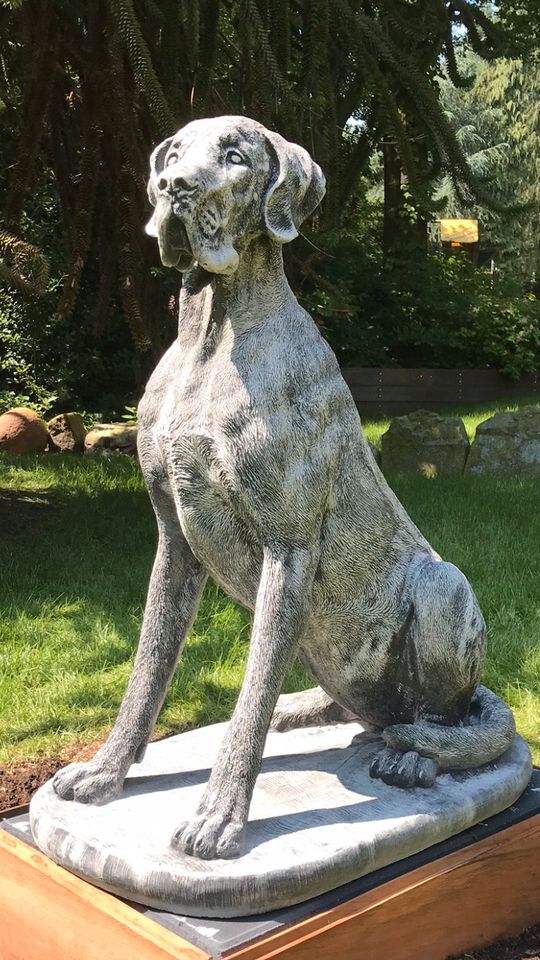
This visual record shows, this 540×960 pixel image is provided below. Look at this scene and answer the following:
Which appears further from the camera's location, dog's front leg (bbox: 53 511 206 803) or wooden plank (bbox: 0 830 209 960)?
dog's front leg (bbox: 53 511 206 803)

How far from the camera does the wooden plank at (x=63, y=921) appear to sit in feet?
8.14

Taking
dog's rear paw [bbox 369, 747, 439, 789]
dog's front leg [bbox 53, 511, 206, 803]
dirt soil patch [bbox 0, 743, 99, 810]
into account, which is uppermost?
dog's front leg [bbox 53, 511, 206, 803]

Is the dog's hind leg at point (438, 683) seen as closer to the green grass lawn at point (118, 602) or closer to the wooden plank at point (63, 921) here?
the wooden plank at point (63, 921)

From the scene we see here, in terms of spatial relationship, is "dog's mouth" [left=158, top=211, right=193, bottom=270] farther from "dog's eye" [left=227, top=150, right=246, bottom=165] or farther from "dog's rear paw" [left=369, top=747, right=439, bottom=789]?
"dog's rear paw" [left=369, top=747, right=439, bottom=789]

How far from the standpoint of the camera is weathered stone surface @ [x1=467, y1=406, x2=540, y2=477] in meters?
10.3

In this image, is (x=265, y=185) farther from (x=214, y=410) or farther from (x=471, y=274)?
(x=471, y=274)

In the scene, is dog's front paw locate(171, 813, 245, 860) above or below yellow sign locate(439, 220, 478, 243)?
below

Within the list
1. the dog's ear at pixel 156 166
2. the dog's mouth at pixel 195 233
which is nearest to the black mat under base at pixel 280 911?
the dog's mouth at pixel 195 233

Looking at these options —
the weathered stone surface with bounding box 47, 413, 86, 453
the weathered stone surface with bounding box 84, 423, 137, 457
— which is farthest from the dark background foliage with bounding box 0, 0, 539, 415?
the weathered stone surface with bounding box 47, 413, 86, 453

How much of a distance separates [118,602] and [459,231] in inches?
852

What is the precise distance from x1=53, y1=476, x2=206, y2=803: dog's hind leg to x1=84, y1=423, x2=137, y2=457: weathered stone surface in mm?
9030

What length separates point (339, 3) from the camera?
561 cm

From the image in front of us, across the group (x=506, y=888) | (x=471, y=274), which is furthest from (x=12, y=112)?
(x=471, y=274)

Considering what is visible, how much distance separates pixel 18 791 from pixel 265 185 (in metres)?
2.73
